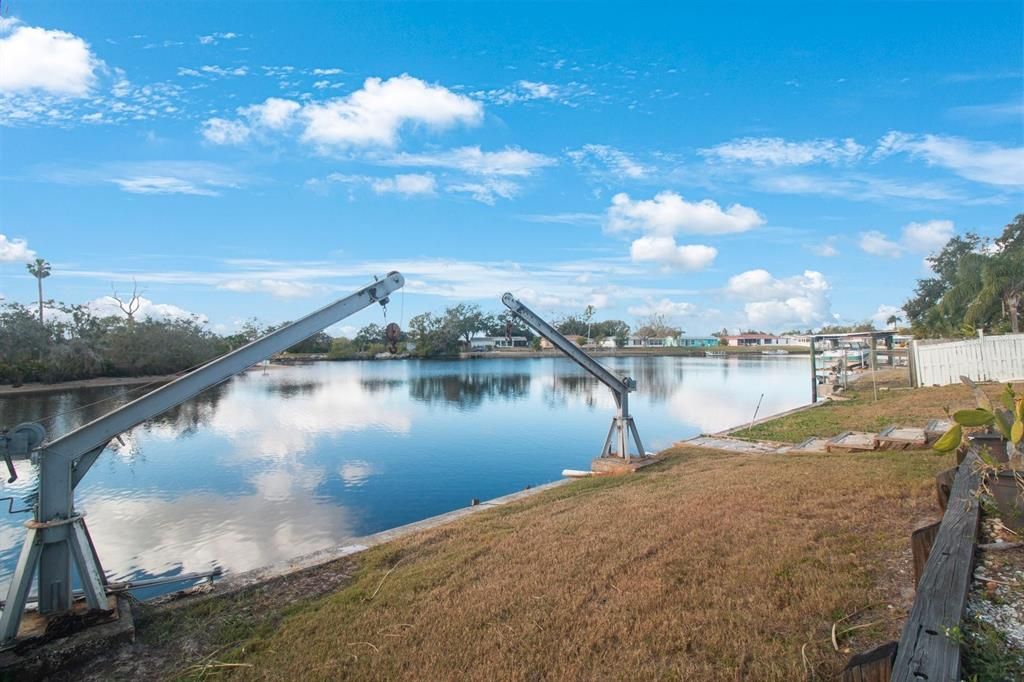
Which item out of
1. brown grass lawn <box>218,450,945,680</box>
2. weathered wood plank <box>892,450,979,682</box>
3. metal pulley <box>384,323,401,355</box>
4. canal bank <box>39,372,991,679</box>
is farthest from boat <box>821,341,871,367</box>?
weathered wood plank <box>892,450,979,682</box>

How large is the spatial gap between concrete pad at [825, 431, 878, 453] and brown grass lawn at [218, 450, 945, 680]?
273 centimetres

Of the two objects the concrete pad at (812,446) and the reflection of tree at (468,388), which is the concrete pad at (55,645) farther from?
the reflection of tree at (468,388)

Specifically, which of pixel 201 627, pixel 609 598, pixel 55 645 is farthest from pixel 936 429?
pixel 55 645

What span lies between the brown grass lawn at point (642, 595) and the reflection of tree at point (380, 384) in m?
32.5

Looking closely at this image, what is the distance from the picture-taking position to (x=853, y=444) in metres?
9.31

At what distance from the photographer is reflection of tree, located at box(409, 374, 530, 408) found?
32.2 metres

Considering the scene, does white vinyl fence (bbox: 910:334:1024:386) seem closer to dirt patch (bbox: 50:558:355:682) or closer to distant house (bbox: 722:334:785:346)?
dirt patch (bbox: 50:558:355:682)

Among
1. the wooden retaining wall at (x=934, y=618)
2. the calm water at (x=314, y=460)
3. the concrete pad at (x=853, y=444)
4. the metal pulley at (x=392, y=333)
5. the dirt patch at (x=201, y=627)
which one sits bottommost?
the calm water at (x=314, y=460)

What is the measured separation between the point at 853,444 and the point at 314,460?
14.1 metres

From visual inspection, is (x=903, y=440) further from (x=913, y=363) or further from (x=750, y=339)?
(x=750, y=339)

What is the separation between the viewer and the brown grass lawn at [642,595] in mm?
3158

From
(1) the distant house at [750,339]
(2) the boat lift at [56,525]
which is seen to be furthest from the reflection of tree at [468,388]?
(1) the distant house at [750,339]

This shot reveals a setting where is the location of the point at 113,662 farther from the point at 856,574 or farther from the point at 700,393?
the point at 700,393

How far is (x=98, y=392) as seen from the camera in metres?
38.4
